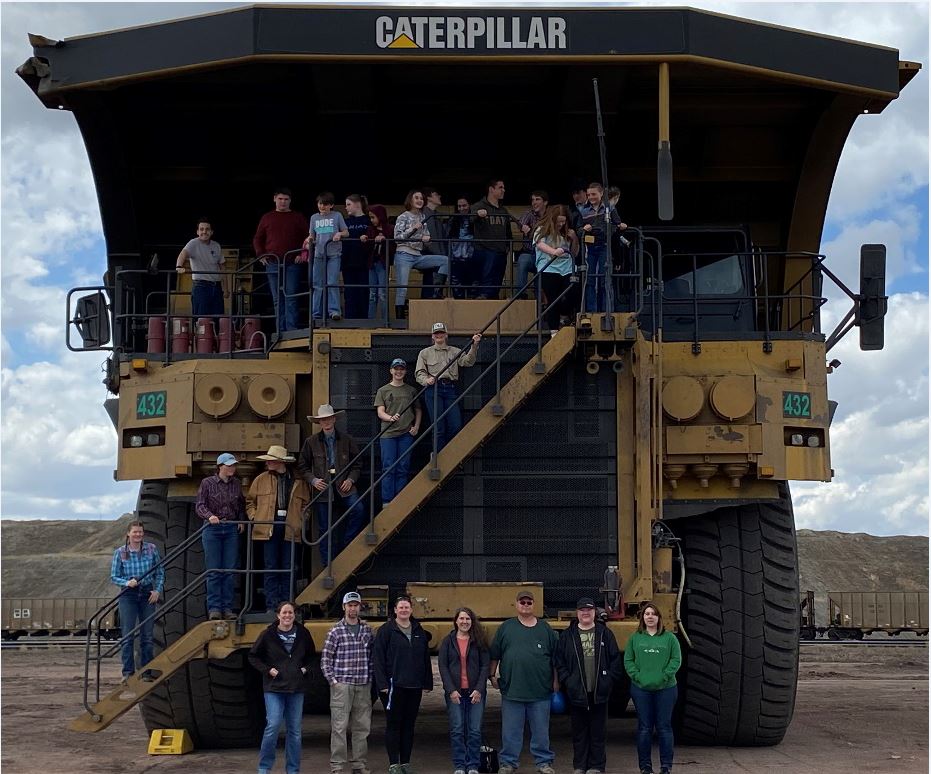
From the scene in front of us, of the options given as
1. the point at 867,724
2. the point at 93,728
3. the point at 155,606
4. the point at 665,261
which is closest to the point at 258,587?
the point at 155,606

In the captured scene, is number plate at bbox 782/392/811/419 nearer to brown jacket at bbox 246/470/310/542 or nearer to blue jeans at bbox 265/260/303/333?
brown jacket at bbox 246/470/310/542

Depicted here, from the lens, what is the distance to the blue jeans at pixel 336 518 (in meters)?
11.1

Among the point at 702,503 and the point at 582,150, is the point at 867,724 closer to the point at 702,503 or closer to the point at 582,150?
the point at 702,503

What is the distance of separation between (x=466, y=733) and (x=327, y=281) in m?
3.61

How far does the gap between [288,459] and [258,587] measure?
1210 millimetres

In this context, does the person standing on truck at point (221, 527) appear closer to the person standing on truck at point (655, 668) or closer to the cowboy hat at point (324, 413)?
the cowboy hat at point (324, 413)

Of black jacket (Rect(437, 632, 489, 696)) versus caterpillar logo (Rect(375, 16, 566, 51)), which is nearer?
black jacket (Rect(437, 632, 489, 696))

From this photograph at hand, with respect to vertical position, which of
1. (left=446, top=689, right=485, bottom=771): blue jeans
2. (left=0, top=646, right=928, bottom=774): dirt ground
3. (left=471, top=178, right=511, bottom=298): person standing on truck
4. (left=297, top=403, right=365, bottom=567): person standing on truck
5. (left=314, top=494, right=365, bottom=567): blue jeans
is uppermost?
(left=471, top=178, right=511, bottom=298): person standing on truck

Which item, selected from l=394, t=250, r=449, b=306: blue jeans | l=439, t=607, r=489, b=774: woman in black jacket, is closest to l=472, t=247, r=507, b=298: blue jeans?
l=394, t=250, r=449, b=306: blue jeans

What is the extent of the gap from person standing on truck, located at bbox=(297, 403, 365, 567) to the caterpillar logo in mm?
2919

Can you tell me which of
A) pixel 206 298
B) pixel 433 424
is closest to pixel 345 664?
pixel 433 424

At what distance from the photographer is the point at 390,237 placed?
12.6 metres

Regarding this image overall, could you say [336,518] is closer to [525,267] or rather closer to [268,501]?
[268,501]

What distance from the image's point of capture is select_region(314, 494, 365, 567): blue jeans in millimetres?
11086
